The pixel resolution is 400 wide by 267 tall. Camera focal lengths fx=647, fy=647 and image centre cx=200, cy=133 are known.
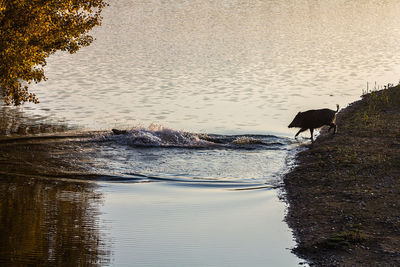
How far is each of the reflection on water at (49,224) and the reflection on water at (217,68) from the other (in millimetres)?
8908

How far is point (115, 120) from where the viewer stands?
2778cm

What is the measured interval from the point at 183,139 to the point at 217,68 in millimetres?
19389

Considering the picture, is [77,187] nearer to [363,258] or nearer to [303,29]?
[363,258]

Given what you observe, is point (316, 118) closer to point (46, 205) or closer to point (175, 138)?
point (175, 138)

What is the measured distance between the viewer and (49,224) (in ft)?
47.2

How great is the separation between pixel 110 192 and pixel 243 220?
4.15m

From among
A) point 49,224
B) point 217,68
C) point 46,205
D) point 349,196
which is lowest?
point 49,224

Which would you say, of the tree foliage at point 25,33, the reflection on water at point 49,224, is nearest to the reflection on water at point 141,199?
the reflection on water at point 49,224

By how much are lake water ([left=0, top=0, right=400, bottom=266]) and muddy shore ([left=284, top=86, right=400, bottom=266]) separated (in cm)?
63

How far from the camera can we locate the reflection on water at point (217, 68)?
29750 mm

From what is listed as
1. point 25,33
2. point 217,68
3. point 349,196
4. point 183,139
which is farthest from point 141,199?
point 217,68

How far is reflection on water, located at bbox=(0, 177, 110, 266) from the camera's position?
1238cm

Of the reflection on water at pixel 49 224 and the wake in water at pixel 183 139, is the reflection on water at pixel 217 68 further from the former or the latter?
the reflection on water at pixel 49 224

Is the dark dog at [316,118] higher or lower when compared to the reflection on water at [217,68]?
lower
